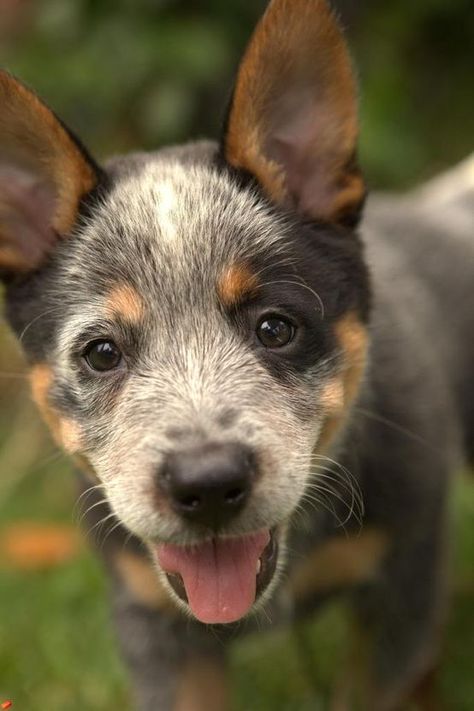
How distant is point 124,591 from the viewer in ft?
12.6

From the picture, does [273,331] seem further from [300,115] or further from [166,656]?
[166,656]

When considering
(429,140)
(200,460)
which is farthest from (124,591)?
(429,140)

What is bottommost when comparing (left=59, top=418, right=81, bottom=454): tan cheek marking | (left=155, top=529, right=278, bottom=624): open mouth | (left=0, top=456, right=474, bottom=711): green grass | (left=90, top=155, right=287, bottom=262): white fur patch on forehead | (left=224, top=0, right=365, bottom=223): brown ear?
(left=0, top=456, right=474, bottom=711): green grass

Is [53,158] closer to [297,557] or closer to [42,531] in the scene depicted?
[297,557]

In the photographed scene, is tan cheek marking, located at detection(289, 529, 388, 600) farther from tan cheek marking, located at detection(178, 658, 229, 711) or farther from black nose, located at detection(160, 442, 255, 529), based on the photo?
black nose, located at detection(160, 442, 255, 529)

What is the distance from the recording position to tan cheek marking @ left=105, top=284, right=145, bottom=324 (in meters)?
3.21

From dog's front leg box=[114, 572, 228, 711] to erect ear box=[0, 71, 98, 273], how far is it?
1094 millimetres

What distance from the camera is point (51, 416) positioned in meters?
3.51

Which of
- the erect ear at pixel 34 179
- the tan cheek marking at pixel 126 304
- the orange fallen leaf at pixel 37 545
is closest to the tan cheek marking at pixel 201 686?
the tan cheek marking at pixel 126 304

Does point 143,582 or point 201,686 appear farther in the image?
point 201,686

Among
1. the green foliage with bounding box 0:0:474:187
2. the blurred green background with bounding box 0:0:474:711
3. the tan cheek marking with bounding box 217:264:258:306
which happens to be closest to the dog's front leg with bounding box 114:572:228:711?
the blurred green background with bounding box 0:0:474:711

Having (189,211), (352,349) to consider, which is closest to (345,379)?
(352,349)

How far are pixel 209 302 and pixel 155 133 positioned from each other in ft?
13.6

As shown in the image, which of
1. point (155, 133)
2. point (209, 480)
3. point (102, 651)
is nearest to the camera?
point (209, 480)
